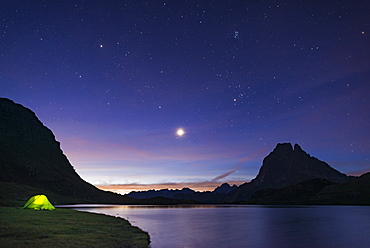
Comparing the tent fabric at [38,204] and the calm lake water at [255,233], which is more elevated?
the tent fabric at [38,204]

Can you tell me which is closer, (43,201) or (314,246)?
(314,246)

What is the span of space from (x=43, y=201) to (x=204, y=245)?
59.3 m

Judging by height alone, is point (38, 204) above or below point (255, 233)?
above

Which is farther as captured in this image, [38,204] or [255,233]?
[38,204]

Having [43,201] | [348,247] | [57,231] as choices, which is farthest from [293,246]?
[43,201]

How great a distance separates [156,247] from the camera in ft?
117

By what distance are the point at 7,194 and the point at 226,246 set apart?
207511mm

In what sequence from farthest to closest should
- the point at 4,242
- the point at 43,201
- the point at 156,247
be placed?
the point at 43,201 → the point at 156,247 → the point at 4,242

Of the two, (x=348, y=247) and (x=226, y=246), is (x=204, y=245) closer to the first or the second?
(x=226, y=246)

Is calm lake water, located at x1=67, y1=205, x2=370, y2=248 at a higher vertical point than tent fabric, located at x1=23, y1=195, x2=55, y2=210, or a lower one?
lower

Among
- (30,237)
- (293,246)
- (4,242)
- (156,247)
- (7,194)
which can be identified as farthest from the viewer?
(7,194)

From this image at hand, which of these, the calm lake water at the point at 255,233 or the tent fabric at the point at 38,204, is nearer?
the calm lake water at the point at 255,233

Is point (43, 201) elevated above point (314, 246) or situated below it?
above

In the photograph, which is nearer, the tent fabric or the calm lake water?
the calm lake water
